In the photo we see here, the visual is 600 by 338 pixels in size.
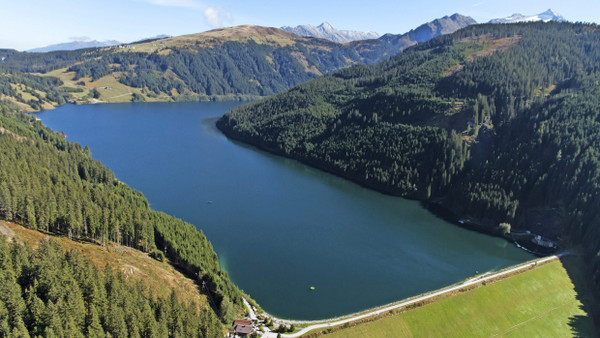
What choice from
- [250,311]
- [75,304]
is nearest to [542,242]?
[250,311]

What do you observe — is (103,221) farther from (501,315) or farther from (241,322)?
(501,315)

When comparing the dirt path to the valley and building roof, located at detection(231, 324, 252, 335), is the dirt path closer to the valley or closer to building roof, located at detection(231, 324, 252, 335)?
the valley

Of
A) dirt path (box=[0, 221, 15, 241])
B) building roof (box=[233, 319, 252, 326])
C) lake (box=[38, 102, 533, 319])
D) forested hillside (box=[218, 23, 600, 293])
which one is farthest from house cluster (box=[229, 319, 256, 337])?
forested hillside (box=[218, 23, 600, 293])

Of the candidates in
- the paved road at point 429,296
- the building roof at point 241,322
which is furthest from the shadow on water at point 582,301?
the building roof at point 241,322

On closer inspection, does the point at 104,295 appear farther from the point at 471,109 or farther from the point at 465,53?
the point at 465,53

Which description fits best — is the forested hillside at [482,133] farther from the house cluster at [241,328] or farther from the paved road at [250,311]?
the house cluster at [241,328]

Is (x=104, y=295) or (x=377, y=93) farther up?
(x=377, y=93)

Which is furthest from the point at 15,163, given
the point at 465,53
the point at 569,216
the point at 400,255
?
the point at 465,53
